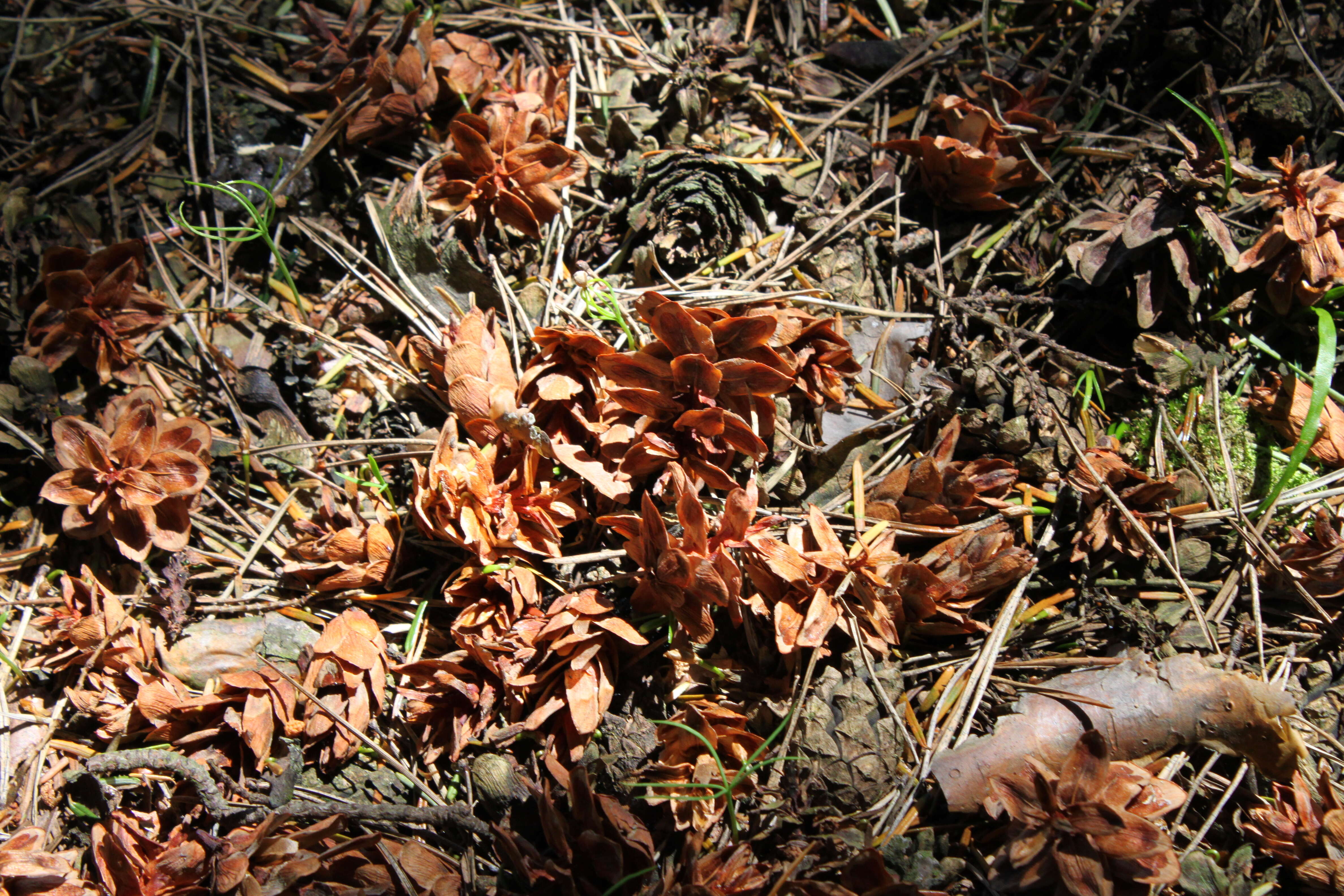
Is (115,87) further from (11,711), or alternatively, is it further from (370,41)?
(11,711)

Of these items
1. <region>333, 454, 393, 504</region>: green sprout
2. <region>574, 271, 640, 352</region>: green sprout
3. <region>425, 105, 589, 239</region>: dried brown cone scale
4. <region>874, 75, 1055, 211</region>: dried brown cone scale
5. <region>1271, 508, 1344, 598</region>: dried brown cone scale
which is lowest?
<region>333, 454, 393, 504</region>: green sprout

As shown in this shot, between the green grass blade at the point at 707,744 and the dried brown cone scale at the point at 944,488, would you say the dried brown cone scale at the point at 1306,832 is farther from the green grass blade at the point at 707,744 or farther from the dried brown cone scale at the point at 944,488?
the green grass blade at the point at 707,744

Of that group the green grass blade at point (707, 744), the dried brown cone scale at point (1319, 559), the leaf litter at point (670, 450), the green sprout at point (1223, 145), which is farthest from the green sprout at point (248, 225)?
the dried brown cone scale at point (1319, 559)

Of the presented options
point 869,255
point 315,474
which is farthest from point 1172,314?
point 315,474

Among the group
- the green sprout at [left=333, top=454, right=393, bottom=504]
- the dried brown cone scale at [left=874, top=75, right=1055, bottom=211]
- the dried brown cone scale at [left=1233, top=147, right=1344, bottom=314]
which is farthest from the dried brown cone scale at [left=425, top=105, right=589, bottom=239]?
the dried brown cone scale at [left=1233, top=147, right=1344, bottom=314]

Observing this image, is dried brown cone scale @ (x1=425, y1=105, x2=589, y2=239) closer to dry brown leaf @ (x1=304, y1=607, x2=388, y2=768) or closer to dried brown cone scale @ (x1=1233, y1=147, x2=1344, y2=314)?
dry brown leaf @ (x1=304, y1=607, x2=388, y2=768)

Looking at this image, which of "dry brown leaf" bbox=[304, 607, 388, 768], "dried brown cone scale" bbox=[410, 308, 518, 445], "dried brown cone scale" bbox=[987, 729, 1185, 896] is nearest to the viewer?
"dried brown cone scale" bbox=[987, 729, 1185, 896]
